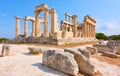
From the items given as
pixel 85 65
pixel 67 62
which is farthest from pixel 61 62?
pixel 85 65

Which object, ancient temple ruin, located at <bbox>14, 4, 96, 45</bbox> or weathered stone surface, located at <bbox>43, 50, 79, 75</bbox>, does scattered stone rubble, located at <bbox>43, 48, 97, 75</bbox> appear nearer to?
weathered stone surface, located at <bbox>43, 50, 79, 75</bbox>

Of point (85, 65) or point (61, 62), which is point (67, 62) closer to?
point (61, 62)

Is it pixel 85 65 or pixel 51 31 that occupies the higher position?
pixel 51 31

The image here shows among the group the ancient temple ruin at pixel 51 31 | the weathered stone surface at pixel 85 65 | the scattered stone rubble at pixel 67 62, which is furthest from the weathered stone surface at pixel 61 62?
the ancient temple ruin at pixel 51 31

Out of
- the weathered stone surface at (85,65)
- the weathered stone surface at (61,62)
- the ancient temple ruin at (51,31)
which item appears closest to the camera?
the weathered stone surface at (61,62)

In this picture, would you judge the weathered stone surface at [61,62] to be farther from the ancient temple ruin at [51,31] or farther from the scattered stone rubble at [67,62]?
the ancient temple ruin at [51,31]

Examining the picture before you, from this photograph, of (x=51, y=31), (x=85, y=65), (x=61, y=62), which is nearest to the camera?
(x=61, y=62)

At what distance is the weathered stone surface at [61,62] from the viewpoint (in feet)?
28.1

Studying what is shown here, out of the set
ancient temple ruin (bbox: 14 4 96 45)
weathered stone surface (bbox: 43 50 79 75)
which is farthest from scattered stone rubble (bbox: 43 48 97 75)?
ancient temple ruin (bbox: 14 4 96 45)

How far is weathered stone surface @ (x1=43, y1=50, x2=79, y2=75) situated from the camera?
8578 millimetres

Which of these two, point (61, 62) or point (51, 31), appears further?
point (51, 31)

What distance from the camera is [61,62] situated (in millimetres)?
8945

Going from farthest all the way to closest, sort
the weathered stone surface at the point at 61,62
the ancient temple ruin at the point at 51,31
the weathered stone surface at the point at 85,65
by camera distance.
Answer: the ancient temple ruin at the point at 51,31 → the weathered stone surface at the point at 85,65 → the weathered stone surface at the point at 61,62

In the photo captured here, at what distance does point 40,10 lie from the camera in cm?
3164
